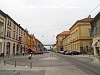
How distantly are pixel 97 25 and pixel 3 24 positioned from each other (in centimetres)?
2578

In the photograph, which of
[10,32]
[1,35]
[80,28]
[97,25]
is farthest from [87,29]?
[1,35]

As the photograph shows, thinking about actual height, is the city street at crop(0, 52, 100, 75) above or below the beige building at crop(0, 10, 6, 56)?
below

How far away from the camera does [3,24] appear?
35062 mm

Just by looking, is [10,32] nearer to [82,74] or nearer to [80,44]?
[80,44]

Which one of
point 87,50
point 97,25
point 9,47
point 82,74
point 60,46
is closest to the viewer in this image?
point 82,74

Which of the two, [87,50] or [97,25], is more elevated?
[97,25]

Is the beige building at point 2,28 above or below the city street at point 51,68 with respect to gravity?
above

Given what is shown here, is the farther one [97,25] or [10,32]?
[10,32]

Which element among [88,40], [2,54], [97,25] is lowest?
[2,54]

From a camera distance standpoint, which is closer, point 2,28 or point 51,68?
point 51,68

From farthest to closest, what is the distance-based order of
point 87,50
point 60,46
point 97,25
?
point 60,46 → point 87,50 → point 97,25

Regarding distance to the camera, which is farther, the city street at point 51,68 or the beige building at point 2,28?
the beige building at point 2,28

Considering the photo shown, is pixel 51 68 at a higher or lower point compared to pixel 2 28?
lower

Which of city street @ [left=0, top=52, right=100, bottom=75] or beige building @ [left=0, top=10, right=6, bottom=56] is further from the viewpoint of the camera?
beige building @ [left=0, top=10, right=6, bottom=56]
